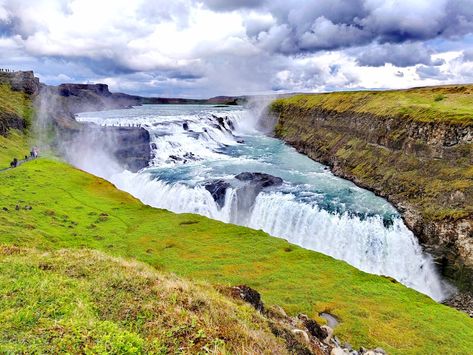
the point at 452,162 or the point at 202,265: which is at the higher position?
the point at 452,162

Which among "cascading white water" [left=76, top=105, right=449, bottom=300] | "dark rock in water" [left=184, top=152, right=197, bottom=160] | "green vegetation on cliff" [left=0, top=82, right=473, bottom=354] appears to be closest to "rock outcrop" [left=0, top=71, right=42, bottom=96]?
"cascading white water" [left=76, top=105, right=449, bottom=300]

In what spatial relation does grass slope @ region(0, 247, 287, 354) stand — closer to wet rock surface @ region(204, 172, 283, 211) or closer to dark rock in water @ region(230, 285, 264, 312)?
dark rock in water @ region(230, 285, 264, 312)

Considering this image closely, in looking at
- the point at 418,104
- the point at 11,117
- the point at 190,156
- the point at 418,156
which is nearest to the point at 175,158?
the point at 190,156

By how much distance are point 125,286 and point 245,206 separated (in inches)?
1279

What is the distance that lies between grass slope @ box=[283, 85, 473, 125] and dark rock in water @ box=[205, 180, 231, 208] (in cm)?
2870

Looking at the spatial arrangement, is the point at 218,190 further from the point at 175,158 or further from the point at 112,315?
the point at 112,315

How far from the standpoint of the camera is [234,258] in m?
26.8

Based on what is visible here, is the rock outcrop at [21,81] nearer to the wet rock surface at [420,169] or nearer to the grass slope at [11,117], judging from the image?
the grass slope at [11,117]

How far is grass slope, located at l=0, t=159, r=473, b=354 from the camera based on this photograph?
18.8 metres

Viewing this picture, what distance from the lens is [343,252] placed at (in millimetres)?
36031

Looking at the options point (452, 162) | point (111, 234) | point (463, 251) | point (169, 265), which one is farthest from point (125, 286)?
point (452, 162)

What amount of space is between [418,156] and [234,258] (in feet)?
107

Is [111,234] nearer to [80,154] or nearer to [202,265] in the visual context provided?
[202,265]

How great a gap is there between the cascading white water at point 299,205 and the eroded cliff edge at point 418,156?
72.3 inches
